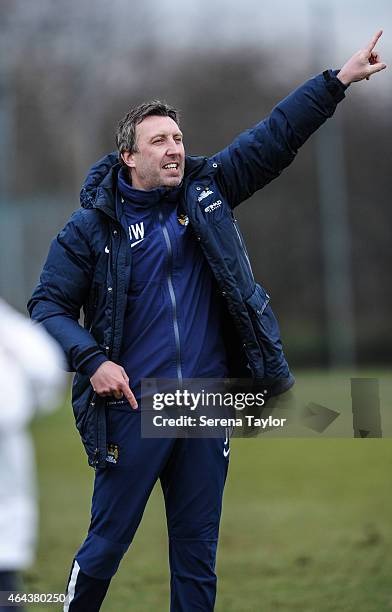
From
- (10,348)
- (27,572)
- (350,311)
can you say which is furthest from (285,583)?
(350,311)

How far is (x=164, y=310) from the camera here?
4.57 m

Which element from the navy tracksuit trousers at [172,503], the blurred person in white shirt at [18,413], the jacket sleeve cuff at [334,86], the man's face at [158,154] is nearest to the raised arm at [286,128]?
the jacket sleeve cuff at [334,86]

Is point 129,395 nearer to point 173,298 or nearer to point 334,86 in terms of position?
point 173,298

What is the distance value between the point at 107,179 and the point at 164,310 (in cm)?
57

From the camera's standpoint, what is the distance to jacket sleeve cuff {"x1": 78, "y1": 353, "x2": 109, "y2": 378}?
176 inches

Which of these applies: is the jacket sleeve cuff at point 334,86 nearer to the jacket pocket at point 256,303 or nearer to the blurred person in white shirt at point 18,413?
the jacket pocket at point 256,303

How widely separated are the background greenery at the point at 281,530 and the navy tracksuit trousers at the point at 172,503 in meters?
0.52

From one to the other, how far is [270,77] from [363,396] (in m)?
28.8

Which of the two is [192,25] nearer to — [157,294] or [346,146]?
[346,146]

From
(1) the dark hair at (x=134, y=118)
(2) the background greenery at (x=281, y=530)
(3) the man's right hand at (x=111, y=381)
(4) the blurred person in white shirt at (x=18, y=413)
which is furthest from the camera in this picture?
(2) the background greenery at (x=281, y=530)

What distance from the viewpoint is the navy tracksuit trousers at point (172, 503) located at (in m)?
4.58

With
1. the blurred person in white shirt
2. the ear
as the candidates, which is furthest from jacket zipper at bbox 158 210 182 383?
the blurred person in white shirt

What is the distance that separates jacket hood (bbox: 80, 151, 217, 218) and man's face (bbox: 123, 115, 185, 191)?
9cm

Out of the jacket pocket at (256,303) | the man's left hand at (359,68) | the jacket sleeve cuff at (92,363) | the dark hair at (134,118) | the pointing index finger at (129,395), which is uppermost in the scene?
the man's left hand at (359,68)
